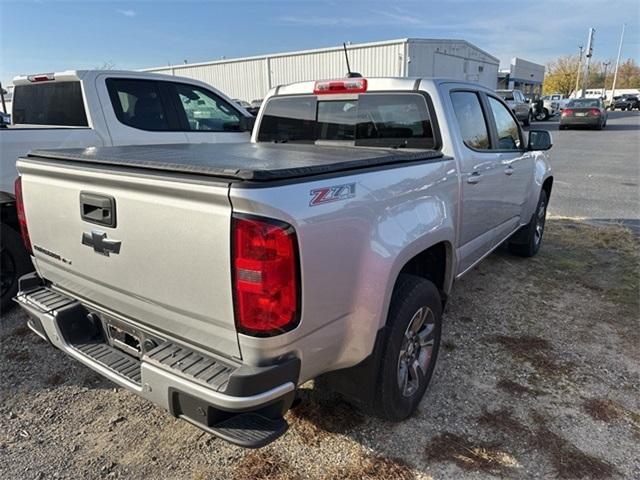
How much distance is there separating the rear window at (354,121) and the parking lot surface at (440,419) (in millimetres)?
1603

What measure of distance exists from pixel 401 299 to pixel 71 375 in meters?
2.30

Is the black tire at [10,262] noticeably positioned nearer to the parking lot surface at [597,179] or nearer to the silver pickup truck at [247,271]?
the silver pickup truck at [247,271]

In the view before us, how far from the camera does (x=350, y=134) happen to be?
3.62 m

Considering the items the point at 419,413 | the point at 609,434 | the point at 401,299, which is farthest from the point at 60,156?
the point at 609,434

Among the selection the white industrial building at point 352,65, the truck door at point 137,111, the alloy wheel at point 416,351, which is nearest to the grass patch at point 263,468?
the alloy wheel at point 416,351

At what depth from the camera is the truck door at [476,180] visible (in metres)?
3.34

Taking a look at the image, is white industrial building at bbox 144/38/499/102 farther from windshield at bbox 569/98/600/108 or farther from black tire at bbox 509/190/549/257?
black tire at bbox 509/190/549/257

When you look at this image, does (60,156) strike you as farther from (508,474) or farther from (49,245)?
(508,474)

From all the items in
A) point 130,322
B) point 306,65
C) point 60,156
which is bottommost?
point 130,322

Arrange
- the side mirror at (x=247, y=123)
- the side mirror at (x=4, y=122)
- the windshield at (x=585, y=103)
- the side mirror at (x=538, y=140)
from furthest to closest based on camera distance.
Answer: the windshield at (x=585, y=103) < the side mirror at (x=247, y=123) < the side mirror at (x=4, y=122) < the side mirror at (x=538, y=140)

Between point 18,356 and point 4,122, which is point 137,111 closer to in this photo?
point 4,122

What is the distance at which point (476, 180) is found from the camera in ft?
11.3

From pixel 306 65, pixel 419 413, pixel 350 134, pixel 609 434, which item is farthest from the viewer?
pixel 306 65

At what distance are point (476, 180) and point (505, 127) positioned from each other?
127cm
